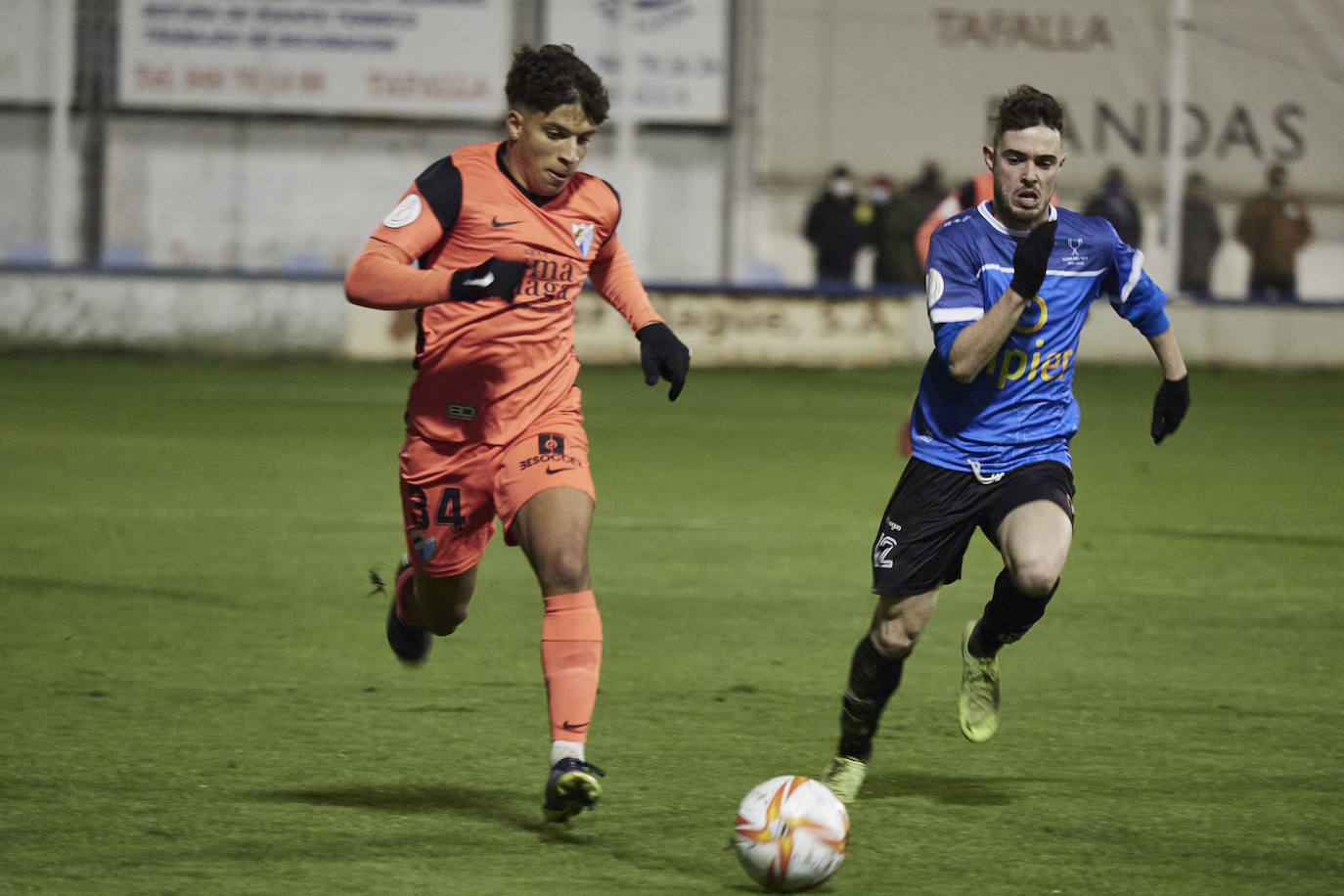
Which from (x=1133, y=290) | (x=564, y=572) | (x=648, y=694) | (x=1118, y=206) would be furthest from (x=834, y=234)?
(x=564, y=572)

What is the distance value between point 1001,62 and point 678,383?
20650mm

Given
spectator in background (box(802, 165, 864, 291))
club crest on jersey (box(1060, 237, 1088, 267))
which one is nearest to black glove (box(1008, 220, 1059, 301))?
club crest on jersey (box(1060, 237, 1088, 267))

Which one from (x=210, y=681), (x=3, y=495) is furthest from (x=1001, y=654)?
(x=3, y=495)

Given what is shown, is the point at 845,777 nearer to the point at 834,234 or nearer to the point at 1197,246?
the point at 834,234

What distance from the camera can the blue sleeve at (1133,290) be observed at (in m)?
5.12

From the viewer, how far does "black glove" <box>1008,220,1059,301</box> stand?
454 cm

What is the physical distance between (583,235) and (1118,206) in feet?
55.7

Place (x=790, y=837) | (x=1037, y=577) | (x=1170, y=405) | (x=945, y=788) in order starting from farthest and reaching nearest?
(x=1170, y=405), (x=945, y=788), (x=1037, y=577), (x=790, y=837)

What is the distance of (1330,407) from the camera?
17.5 metres

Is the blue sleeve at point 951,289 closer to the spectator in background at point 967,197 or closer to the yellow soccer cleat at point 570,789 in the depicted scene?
the yellow soccer cleat at point 570,789

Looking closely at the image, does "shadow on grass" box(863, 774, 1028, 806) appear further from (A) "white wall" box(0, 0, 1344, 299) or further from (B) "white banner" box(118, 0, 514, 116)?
(B) "white banner" box(118, 0, 514, 116)

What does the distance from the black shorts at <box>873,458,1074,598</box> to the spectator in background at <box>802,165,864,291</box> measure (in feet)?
54.0

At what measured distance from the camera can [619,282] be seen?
17.6ft

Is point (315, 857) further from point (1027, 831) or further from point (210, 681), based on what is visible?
point (210, 681)
